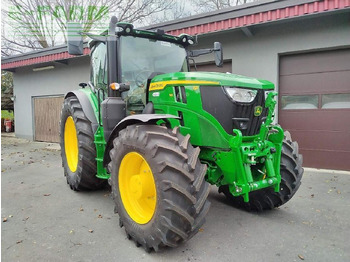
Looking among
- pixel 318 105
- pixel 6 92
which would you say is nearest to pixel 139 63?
pixel 318 105

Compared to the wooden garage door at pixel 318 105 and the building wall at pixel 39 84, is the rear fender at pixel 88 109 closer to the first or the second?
the wooden garage door at pixel 318 105

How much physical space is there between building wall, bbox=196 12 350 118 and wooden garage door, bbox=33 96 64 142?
258 inches

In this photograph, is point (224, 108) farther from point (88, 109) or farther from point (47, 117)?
point (47, 117)

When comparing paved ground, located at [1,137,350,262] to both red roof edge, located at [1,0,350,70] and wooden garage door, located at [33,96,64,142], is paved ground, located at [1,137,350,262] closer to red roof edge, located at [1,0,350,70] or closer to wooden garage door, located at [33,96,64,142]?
red roof edge, located at [1,0,350,70]

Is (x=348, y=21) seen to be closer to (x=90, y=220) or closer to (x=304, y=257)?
(x=304, y=257)

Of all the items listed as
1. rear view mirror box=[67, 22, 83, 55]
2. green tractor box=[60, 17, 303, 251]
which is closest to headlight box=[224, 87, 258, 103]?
green tractor box=[60, 17, 303, 251]

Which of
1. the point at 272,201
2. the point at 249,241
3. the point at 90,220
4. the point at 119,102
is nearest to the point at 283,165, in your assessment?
the point at 272,201

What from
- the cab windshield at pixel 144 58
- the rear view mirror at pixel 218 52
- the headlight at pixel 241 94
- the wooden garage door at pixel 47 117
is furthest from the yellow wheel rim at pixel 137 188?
the wooden garage door at pixel 47 117

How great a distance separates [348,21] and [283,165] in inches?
149

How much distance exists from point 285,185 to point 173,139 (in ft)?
5.92

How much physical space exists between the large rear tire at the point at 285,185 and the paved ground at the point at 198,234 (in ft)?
0.50

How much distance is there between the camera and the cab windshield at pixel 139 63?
3.77 m

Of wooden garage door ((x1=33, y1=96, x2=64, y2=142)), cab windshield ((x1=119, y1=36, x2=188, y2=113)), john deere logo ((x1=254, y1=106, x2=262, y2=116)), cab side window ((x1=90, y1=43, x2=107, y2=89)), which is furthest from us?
wooden garage door ((x1=33, y1=96, x2=64, y2=142))

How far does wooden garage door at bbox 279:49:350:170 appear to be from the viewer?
5.81m
